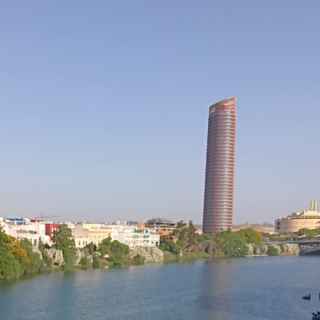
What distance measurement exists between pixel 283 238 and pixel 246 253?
22.5 m

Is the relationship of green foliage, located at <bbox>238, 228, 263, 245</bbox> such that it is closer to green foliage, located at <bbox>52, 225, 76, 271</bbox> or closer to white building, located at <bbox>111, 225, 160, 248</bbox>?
white building, located at <bbox>111, 225, 160, 248</bbox>

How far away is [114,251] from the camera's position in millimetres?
46250

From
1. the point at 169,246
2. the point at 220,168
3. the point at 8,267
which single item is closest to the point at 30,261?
the point at 8,267

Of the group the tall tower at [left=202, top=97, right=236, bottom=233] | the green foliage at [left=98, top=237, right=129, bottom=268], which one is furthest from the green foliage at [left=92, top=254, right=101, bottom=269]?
the tall tower at [left=202, top=97, right=236, bottom=233]

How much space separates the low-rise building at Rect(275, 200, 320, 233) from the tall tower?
80.4 feet

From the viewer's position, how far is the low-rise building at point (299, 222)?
110375 mm

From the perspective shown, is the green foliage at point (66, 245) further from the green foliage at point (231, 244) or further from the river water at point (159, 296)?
the green foliage at point (231, 244)

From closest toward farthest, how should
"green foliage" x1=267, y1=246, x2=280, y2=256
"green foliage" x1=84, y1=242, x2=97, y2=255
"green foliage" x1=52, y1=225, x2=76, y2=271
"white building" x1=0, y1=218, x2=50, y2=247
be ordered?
1. "green foliage" x1=52, y1=225, x2=76, y2=271
2. "white building" x1=0, y1=218, x2=50, y2=247
3. "green foliage" x1=84, y1=242, x2=97, y2=255
4. "green foliage" x1=267, y1=246, x2=280, y2=256

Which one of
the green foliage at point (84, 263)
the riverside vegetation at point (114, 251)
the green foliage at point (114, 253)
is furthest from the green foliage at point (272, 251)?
the green foliage at point (84, 263)

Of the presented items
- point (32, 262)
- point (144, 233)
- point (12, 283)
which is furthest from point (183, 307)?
point (144, 233)

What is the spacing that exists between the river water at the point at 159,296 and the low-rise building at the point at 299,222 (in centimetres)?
7191

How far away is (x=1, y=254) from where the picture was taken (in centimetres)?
3266

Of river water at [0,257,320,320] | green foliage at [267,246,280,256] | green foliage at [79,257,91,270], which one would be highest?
green foliage at [267,246,280,256]

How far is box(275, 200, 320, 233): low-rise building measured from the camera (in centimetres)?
11038
